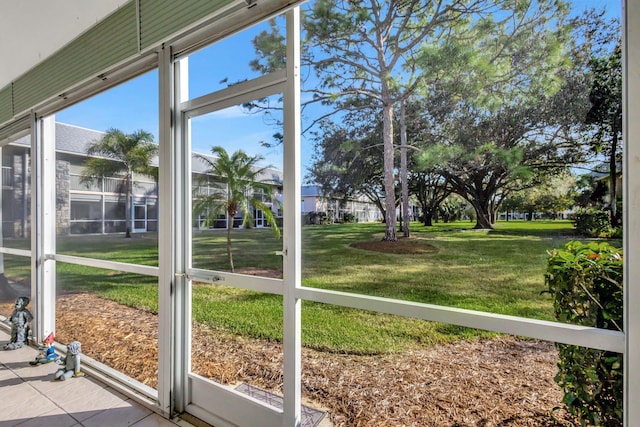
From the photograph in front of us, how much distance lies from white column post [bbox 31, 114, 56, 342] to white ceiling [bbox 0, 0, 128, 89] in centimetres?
65

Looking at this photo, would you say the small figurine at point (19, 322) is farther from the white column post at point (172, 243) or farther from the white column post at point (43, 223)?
the white column post at point (172, 243)

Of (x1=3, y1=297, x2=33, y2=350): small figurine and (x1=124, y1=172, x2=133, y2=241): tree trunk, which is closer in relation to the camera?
(x1=124, y1=172, x2=133, y2=241): tree trunk

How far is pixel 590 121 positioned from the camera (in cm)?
109

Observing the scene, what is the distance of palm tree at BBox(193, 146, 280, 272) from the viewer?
186 centimetres

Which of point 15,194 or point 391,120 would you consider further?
point 15,194

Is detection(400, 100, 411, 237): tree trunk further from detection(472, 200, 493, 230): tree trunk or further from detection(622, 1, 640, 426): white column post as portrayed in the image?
detection(622, 1, 640, 426): white column post

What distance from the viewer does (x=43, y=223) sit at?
301 centimetres

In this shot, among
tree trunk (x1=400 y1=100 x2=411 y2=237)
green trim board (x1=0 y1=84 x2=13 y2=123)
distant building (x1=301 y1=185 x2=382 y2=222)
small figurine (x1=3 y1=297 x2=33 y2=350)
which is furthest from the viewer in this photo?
green trim board (x1=0 y1=84 x2=13 y2=123)

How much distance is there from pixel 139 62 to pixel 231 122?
3.02 feet

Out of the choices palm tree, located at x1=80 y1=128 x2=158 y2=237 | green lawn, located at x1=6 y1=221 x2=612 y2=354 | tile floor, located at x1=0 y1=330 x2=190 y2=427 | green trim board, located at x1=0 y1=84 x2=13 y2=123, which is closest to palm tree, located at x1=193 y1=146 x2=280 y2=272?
green lawn, located at x1=6 y1=221 x2=612 y2=354

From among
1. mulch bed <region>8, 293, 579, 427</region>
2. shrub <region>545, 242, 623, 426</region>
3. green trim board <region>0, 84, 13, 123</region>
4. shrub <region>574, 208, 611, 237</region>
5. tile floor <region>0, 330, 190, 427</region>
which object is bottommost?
tile floor <region>0, 330, 190, 427</region>

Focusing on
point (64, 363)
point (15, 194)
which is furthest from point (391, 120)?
point (15, 194)

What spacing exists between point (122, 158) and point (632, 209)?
308 centimetres

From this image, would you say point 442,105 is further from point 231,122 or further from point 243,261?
point 243,261
